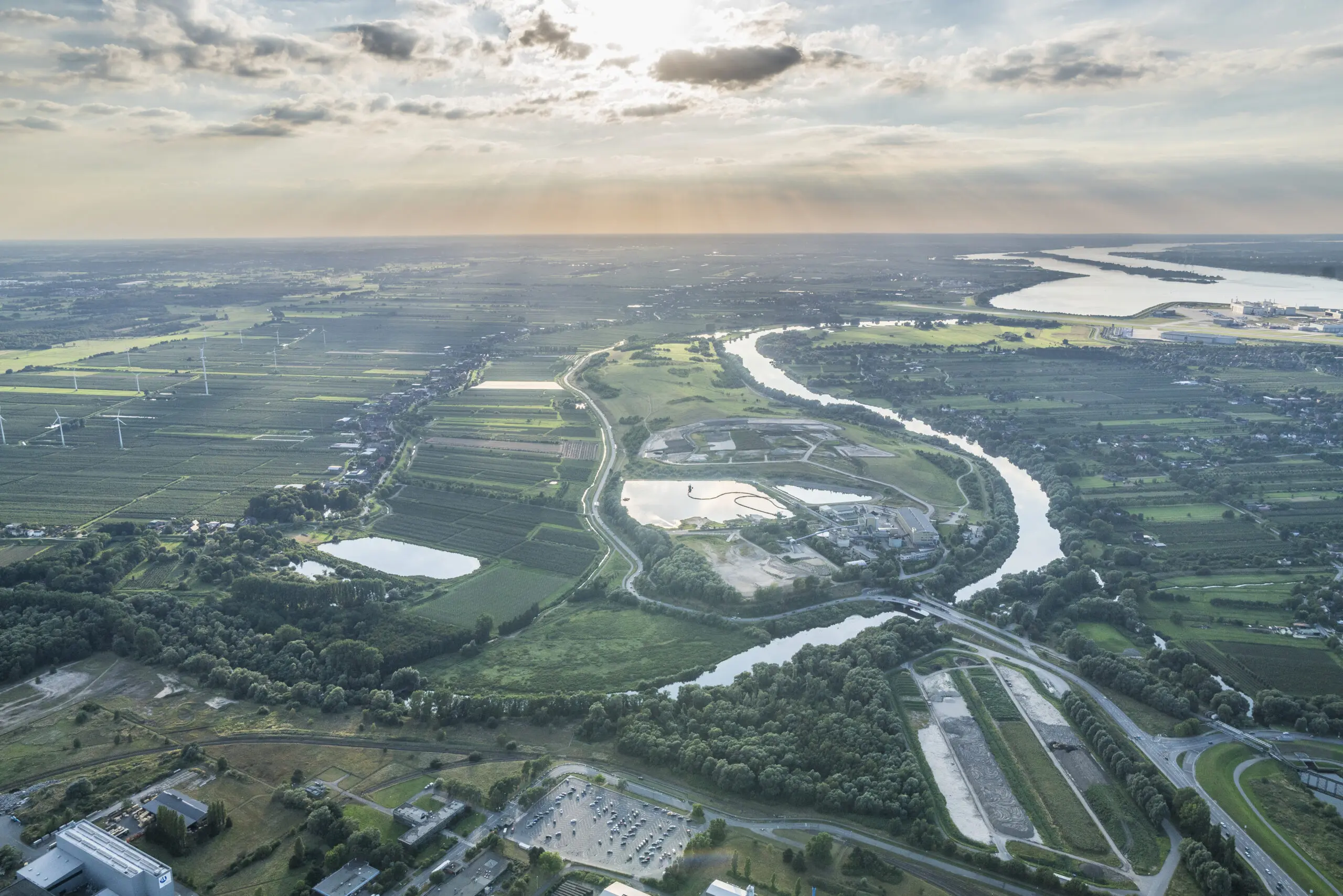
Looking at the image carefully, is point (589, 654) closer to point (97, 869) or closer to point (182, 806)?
point (182, 806)

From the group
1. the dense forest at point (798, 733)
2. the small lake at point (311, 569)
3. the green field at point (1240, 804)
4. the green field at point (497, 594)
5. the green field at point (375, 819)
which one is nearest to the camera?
the green field at point (1240, 804)

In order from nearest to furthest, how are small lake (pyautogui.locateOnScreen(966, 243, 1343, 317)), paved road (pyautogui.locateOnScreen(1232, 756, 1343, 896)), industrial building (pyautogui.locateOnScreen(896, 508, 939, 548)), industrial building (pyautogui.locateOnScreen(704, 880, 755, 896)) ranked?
industrial building (pyautogui.locateOnScreen(704, 880, 755, 896))
paved road (pyautogui.locateOnScreen(1232, 756, 1343, 896))
industrial building (pyautogui.locateOnScreen(896, 508, 939, 548))
small lake (pyautogui.locateOnScreen(966, 243, 1343, 317))

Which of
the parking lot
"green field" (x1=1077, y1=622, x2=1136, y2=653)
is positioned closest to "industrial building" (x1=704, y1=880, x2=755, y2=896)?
the parking lot

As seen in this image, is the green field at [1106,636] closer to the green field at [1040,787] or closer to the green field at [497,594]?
the green field at [1040,787]

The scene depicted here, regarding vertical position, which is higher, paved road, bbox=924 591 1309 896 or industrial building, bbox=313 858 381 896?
industrial building, bbox=313 858 381 896

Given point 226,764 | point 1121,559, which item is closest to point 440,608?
point 226,764

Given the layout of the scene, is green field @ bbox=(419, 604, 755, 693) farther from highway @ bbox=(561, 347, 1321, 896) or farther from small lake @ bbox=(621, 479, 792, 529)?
small lake @ bbox=(621, 479, 792, 529)

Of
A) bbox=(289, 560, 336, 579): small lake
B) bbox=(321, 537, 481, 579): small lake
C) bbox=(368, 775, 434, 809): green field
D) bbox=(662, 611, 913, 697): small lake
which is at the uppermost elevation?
bbox=(289, 560, 336, 579): small lake

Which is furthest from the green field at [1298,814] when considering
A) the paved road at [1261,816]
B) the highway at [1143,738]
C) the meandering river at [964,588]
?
the meandering river at [964,588]
